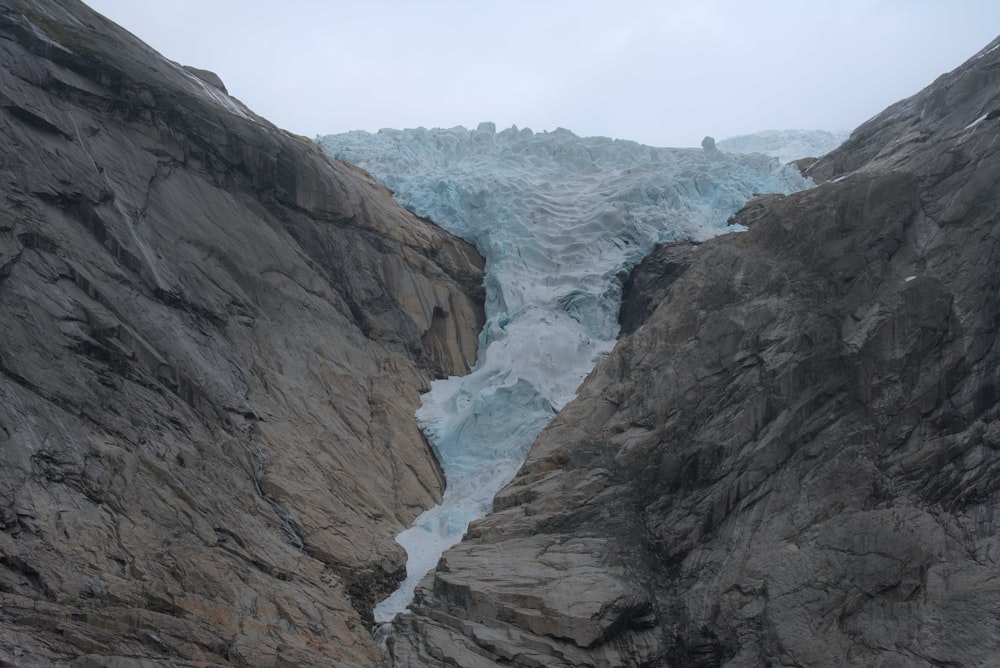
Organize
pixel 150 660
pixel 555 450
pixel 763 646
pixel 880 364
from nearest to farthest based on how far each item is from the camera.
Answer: pixel 150 660
pixel 763 646
pixel 880 364
pixel 555 450

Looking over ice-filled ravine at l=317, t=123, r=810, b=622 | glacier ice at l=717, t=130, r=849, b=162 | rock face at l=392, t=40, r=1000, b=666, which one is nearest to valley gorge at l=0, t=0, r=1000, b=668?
rock face at l=392, t=40, r=1000, b=666

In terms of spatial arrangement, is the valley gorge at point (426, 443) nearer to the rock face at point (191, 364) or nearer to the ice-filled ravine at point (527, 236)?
the rock face at point (191, 364)

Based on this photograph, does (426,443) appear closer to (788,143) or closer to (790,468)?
(790,468)

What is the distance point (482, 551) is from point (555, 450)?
3.15m

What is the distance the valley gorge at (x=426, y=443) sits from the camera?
47.4ft

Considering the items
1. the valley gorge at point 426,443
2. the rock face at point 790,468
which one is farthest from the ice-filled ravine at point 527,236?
the rock face at point 790,468

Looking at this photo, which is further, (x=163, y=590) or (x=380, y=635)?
(x=380, y=635)

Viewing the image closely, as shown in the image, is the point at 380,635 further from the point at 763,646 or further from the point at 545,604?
the point at 763,646

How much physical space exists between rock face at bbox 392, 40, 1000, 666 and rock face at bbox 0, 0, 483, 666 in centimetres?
296

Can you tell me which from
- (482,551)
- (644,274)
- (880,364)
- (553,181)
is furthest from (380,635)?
(553,181)

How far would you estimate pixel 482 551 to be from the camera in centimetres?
1800

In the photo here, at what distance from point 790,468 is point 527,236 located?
15535 millimetres

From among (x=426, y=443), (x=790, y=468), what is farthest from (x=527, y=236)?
(x=790, y=468)

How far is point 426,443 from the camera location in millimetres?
23172
